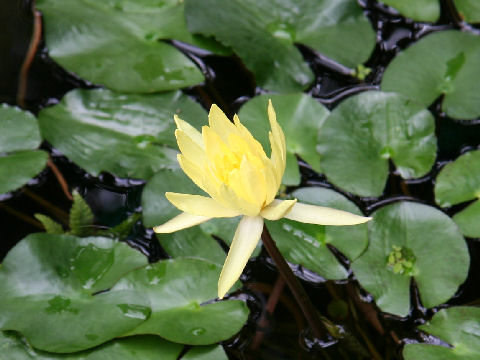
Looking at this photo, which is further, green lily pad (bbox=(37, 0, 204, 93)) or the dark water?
green lily pad (bbox=(37, 0, 204, 93))

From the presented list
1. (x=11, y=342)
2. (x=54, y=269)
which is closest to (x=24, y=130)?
(x=54, y=269)

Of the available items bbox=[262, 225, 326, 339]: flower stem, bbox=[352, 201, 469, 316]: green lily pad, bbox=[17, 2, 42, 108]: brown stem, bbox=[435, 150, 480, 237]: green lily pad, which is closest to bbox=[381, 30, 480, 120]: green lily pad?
bbox=[435, 150, 480, 237]: green lily pad

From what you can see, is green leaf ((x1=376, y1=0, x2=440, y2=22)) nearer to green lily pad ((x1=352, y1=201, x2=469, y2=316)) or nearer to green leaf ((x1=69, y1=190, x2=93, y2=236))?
green lily pad ((x1=352, y1=201, x2=469, y2=316))

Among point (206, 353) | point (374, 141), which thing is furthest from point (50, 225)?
point (374, 141)

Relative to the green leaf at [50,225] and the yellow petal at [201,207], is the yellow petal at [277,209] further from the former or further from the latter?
the green leaf at [50,225]

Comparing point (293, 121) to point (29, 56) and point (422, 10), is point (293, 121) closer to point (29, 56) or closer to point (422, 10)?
point (422, 10)

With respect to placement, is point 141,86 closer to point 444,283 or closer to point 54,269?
point 54,269
